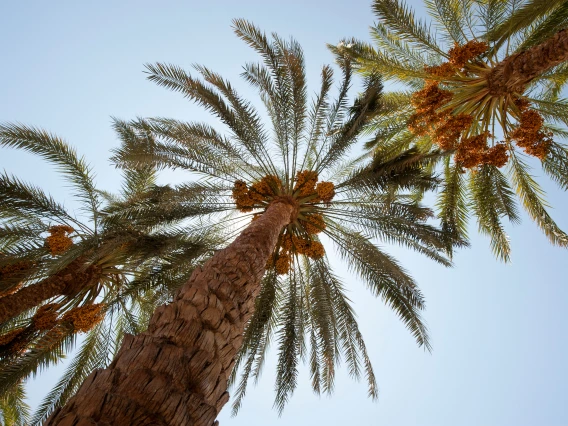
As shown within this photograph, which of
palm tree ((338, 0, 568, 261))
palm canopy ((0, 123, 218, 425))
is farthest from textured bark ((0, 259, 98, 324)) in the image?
palm tree ((338, 0, 568, 261))

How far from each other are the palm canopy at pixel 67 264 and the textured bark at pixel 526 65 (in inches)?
227

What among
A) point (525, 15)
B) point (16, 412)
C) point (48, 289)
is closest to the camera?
point (525, 15)

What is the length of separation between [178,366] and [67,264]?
459cm

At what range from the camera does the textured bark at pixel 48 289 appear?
5.99m

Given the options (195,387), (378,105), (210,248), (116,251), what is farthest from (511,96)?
(116,251)

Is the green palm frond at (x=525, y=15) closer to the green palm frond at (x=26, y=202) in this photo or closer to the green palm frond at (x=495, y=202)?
the green palm frond at (x=495, y=202)

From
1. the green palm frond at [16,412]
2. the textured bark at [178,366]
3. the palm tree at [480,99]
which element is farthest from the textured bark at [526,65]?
the green palm frond at [16,412]

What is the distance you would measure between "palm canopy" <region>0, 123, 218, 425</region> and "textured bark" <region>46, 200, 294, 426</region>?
10.4ft

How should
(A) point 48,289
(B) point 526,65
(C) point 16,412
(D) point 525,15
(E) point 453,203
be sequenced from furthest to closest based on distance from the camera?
(C) point 16,412, (E) point 453,203, (A) point 48,289, (D) point 525,15, (B) point 526,65

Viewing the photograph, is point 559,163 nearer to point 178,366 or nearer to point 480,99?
point 480,99

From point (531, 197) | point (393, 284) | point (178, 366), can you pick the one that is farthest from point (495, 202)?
point (178, 366)

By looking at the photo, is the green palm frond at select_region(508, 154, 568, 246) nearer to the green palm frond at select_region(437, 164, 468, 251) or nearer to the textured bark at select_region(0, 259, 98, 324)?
the green palm frond at select_region(437, 164, 468, 251)

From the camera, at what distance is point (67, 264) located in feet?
20.0

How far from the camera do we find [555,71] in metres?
7.86
